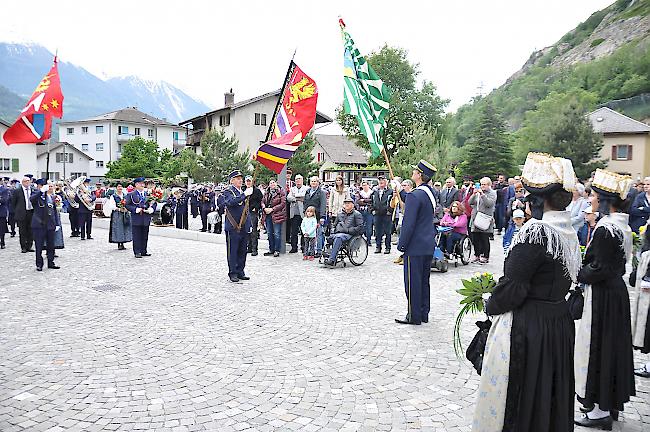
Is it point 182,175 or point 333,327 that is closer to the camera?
point 333,327

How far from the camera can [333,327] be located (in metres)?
7.20

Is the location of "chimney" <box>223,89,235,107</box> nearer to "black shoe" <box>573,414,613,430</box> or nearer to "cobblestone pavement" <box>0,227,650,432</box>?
"cobblestone pavement" <box>0,227,650,432</box>

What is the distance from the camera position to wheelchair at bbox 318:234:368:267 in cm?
1222

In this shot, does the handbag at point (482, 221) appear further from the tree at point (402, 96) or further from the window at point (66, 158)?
the window at point (66, 158)

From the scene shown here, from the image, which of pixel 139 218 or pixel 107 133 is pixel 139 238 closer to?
pixel 139 218

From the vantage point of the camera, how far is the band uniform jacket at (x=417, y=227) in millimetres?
7363

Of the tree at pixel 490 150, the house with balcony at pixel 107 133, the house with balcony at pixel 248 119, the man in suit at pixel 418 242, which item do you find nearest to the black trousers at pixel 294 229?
the man in suit at pixel 418 242

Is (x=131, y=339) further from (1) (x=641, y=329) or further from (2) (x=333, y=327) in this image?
(1) (x=641, y=329)

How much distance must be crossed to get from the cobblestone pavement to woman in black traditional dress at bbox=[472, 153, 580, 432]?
3.79ft

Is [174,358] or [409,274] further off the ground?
[409,274]

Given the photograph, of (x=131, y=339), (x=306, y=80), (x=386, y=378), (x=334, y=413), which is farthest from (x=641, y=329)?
(x=306, y=80)

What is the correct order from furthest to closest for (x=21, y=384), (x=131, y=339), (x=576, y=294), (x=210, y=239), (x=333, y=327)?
(x=210, y=239)
(x=333, y=327)
(x=131, y=339)
(x=21, y=384)
(x=576, y=294)

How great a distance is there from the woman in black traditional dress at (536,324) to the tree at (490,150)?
156 feet

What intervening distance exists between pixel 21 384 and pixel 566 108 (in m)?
56.1
